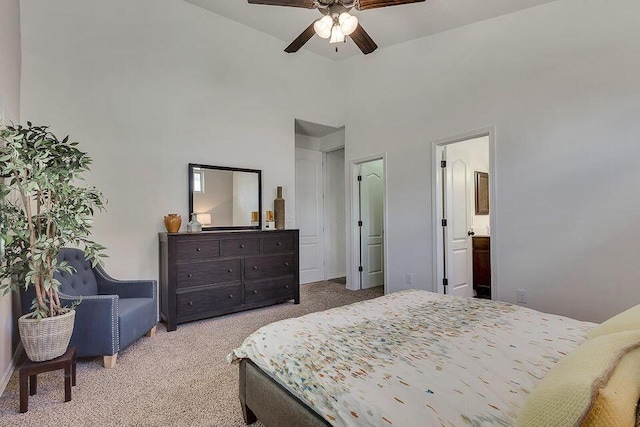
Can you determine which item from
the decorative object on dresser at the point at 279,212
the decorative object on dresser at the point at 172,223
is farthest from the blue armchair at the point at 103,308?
the decorative object on dresser at the point at 279,212

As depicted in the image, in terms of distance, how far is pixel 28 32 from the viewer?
297 cm

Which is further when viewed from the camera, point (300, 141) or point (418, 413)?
point (300, 141)

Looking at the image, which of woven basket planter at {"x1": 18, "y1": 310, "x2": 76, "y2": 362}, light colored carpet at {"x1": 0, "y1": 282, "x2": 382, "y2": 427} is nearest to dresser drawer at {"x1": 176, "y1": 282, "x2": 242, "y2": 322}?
light colored carpet at {"x1": 0, "y1": 282, "x2": 382, "y2": 427}

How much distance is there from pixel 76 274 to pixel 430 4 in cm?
448

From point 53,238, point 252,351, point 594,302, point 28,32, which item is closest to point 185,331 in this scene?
point 53,238

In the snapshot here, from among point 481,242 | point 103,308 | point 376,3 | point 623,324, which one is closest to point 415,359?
point 623,324

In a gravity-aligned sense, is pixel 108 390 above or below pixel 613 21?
below

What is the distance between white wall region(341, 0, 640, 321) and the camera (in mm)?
2682

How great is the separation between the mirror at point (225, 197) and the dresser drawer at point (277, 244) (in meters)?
0.46

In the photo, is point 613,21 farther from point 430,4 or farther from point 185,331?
point 185,331

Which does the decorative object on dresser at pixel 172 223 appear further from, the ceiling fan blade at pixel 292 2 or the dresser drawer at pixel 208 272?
the ceiling fan blade at pixel 292 2

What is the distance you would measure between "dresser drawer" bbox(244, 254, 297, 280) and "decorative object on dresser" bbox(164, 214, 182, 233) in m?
0.87

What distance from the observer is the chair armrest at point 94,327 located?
236 centimetres

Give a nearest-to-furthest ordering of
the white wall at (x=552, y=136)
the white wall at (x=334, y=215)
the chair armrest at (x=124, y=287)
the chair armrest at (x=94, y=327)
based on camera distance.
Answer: the chair armrest at (x=94, y=327) < the white wall at (x=552, y=136) < the chair armrest at (x=124, y=287) < the white wall at (x=334, y=215)
